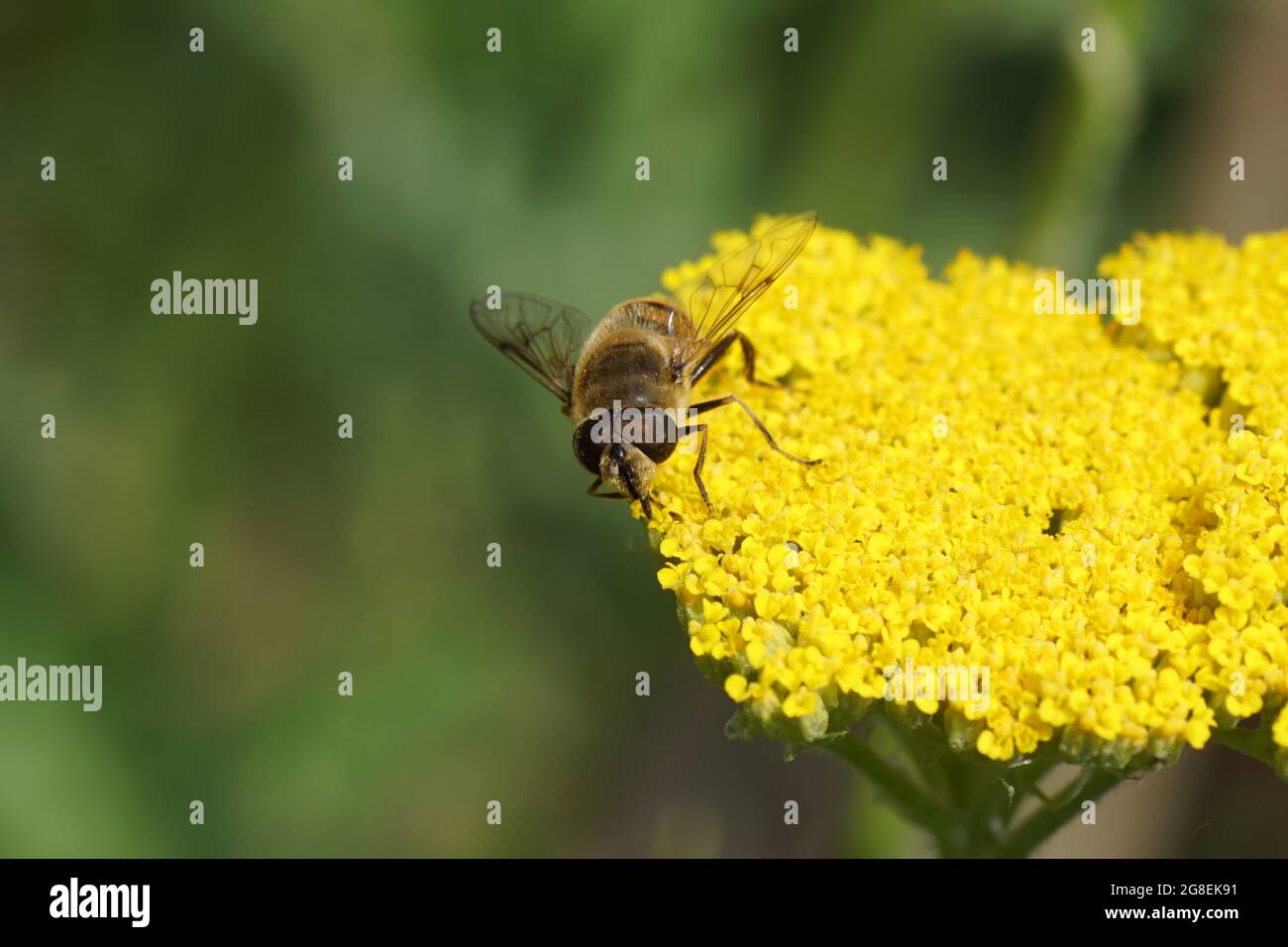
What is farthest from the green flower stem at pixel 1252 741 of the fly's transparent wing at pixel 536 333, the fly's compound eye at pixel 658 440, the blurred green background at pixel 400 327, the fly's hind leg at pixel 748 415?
the blurred green background at pixel 400 327

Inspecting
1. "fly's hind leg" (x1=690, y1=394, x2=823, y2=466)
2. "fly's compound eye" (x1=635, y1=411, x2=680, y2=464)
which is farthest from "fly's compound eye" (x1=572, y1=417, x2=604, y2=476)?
"fly's hind leg" (x1=690, y1=394, x2=823, y2=466)

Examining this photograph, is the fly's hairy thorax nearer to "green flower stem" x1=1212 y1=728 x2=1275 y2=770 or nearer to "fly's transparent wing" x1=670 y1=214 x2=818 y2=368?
"fly's transparent wing" x1=670 y1=214 x2=818 y2=368

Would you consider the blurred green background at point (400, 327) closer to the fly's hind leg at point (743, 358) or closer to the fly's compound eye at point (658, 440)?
the fly's hind leg at point (743, 358)

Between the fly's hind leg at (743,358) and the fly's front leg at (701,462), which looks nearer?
the fly's front leg at (701,462)

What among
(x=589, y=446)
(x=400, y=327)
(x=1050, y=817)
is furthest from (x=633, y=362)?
(x=400, y=327)

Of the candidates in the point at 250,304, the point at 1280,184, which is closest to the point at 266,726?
the point at 250,304

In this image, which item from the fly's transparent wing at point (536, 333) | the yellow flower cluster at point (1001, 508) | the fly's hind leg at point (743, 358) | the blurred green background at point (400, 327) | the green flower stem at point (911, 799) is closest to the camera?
the yellow flower cluster at point (1001, 508)

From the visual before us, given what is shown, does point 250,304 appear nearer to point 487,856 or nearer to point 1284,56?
point 487,856

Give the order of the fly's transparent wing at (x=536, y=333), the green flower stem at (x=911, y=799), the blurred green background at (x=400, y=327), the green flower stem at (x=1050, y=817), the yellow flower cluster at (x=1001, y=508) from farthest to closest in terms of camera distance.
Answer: the blurred green background at (x=400, y=327)
the fly's transparent wing at (x=536, y=333)
the green flower stem at (x=911, y=799)
the green flower stem at (x=1050, y=817)
the yellow flower cluster at (x=1001, y=508)
